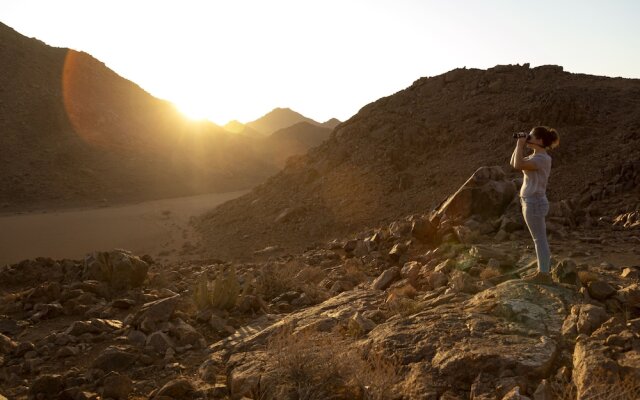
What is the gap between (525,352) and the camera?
4223 millimetres

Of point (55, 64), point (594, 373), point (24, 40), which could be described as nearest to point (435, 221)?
point (594, 373)

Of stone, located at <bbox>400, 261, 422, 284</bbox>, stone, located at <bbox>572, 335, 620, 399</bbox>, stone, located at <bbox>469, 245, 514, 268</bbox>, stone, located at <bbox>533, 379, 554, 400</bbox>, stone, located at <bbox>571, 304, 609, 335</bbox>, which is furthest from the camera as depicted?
stone, located at <bbox>400, 261, 422, 284</bbox>

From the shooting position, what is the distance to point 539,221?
222 inches

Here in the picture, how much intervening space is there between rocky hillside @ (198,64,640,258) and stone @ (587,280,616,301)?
8.00 meters

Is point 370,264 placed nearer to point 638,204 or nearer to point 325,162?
point 638,204

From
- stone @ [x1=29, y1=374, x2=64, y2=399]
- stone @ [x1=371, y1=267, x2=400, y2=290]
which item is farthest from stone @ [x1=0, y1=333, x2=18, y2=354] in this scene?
stone @ [x1=371, y1=267, x2=400, y2=290]

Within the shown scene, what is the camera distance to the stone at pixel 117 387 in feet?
15.8

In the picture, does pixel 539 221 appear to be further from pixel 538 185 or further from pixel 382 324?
pixel 382 324

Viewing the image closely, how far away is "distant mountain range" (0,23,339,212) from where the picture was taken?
3250 centimetres

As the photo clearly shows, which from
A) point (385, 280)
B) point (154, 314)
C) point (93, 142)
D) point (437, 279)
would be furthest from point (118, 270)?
point (93, 142)

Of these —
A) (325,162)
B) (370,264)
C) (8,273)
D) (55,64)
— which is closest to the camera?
(370,264)

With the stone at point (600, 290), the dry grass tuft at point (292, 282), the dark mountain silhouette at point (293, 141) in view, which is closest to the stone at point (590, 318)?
the stone at point (600, 290)

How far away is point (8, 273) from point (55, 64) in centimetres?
4206

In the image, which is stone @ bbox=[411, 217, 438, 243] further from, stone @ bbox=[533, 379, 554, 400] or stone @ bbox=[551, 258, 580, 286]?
stone @ bbox=[533, 379, 554, 400]
